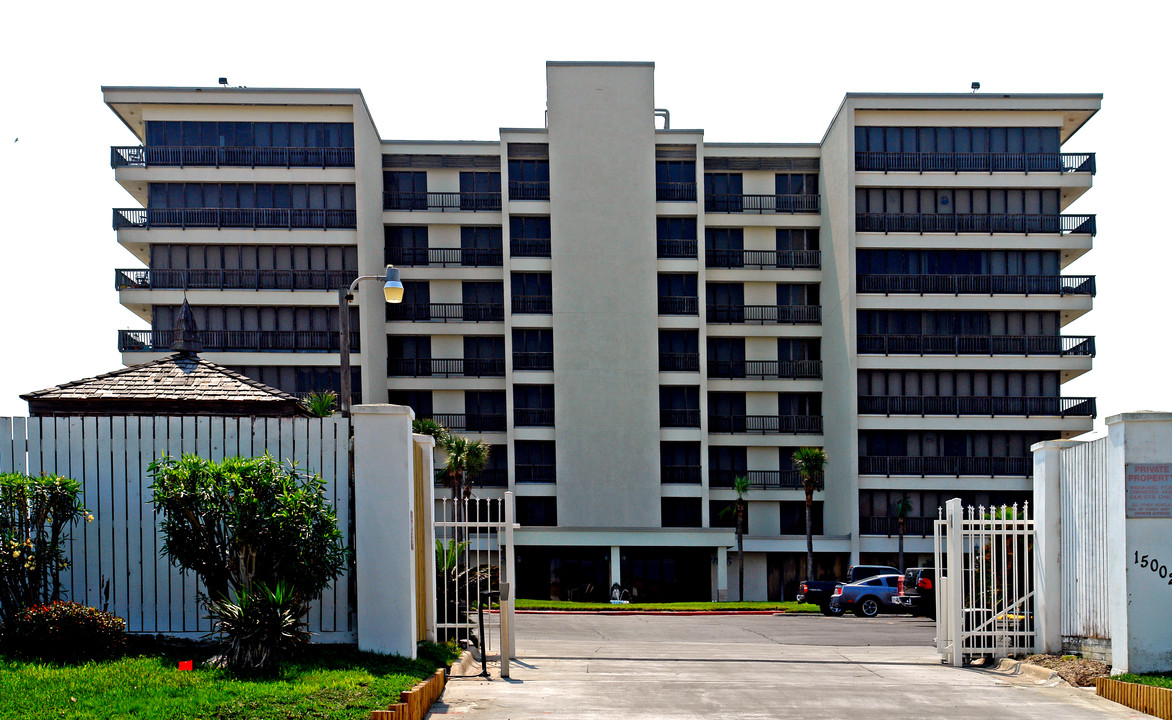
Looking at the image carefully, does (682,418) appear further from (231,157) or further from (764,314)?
(231,157)

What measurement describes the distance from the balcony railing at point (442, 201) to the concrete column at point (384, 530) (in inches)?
1718

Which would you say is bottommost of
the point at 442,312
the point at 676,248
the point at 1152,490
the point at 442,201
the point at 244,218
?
the point at 1152,490

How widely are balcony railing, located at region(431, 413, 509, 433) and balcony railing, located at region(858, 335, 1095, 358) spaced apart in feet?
61.7

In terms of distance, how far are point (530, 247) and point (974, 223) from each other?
22736mm

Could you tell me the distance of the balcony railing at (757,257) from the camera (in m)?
56.2

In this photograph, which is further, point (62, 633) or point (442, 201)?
point (442, 201)

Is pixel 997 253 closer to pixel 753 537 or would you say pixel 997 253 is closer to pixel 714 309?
pixel 714 309

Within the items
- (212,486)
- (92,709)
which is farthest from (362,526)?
(92,709)

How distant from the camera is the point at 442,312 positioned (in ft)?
181

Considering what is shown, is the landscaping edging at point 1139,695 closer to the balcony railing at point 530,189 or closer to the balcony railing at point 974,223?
the balcony railing at point 974,223

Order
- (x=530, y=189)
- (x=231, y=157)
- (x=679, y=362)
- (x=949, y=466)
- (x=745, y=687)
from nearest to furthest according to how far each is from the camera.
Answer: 1. (x=745, y=687)
2. (x=231, y=157)
3. (x=949, y=466)
4. (x=679, y=362)
5. (x=530, y=189)

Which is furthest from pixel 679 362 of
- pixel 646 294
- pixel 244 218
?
pixel 244 218

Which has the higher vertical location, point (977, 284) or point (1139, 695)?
point (977, 284)

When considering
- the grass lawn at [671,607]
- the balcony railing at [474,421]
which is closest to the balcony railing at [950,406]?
the grass lawn at [671,607]
